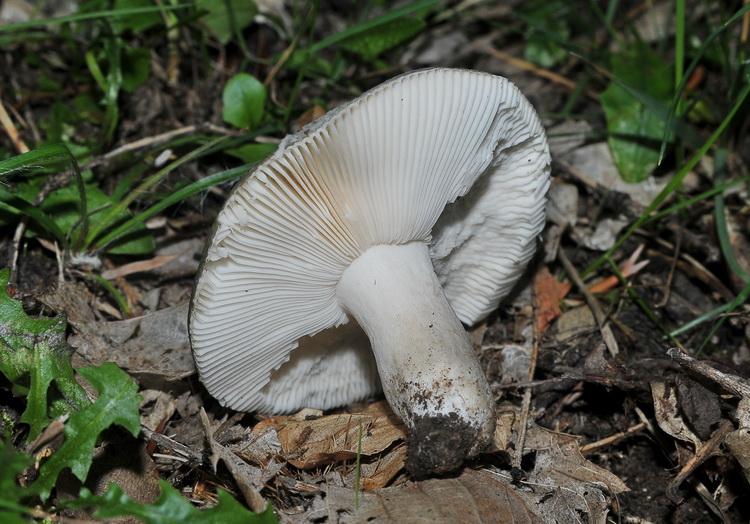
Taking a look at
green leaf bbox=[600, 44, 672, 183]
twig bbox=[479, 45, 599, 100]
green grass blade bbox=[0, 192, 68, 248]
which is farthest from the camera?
twig bbox=[479, 45, 599, 100]

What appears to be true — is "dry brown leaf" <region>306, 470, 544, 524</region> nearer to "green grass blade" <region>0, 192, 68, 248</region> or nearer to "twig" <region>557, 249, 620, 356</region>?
"twig" <region>557, 249, 620, 356</region>

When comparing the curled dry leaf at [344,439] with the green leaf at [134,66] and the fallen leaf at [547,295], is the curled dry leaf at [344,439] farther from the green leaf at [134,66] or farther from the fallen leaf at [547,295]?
the green leaf at [134,66]

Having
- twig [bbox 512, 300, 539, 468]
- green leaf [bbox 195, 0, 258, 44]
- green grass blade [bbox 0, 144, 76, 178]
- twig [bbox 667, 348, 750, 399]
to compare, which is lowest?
twig [bbox 512, 300, 539, 468]

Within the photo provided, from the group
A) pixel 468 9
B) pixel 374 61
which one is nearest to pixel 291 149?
pixel 374 61

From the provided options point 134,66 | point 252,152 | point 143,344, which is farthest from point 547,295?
point 134,66

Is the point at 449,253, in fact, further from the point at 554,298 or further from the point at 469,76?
the point at 469,76

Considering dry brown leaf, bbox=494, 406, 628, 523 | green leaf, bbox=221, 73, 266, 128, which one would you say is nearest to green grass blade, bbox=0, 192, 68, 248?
green leaf, bbox=221, 73, 266, 128

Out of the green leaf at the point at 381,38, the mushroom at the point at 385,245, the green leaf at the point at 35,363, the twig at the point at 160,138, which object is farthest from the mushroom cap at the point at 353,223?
the green leaf at the point at 381,38

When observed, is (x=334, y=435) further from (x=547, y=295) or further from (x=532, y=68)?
(x=532, y=68)
